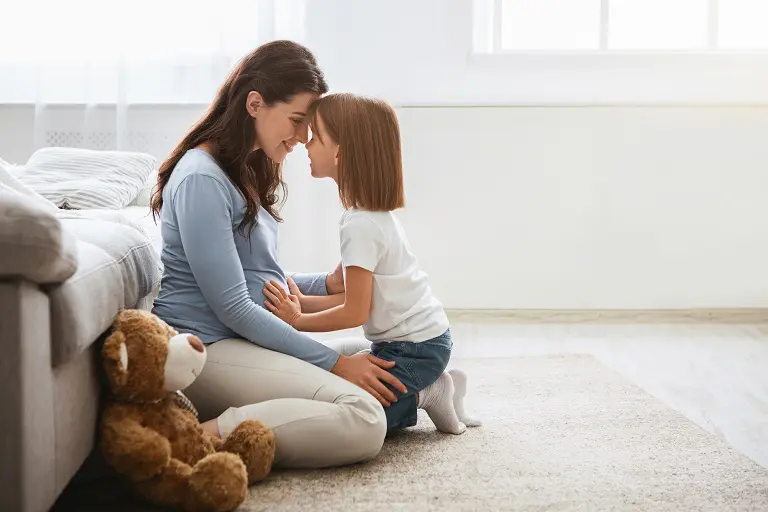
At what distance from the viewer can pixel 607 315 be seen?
3398 mm

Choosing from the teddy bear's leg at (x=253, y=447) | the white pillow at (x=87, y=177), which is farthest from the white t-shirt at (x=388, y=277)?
the white pillow at (x=87, y=177)

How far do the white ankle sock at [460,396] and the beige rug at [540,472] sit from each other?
0.03 m

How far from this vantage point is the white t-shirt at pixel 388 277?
163cm

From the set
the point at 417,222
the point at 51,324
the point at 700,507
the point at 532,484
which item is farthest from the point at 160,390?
the point at 417,222

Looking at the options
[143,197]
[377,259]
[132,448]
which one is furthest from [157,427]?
Result: [143,197]

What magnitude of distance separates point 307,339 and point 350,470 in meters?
0.24

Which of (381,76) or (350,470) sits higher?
(381,76)

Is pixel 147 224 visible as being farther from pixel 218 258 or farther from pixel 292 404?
pixel 292 404

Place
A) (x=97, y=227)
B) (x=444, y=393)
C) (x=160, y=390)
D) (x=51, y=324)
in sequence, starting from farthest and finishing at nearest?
(x=444, y=393) < (x=97, y=227) < (x=160, y=390) < (x=51, y=324)

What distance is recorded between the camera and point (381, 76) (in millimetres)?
3344

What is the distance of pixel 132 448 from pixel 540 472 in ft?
2.22

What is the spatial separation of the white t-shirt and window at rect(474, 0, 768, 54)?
2.03m

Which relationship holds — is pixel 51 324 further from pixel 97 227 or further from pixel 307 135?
pixel 307 135

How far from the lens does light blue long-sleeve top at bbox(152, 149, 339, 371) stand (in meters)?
1.49
